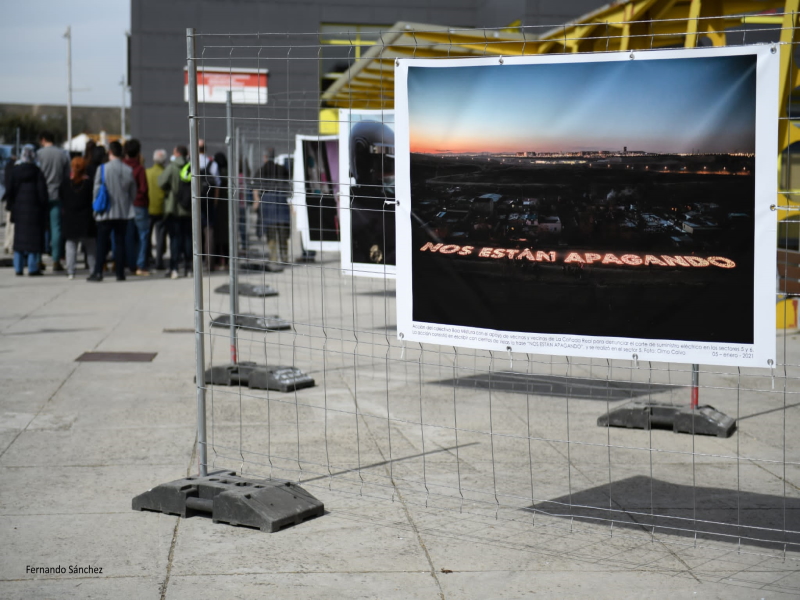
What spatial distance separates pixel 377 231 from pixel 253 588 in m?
5.76

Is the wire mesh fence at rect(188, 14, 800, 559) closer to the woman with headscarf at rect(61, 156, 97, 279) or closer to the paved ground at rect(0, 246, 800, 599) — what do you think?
the paved ground at rect(0, 246, 800, 599)

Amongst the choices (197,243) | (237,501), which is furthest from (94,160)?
(237,501)

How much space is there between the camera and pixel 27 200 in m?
16.1

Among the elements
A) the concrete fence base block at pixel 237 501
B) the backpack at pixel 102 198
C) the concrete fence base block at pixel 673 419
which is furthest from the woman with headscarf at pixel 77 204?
the concrete fence base block at pixel 237 501

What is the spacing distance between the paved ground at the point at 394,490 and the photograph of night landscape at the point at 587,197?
16.9 inches

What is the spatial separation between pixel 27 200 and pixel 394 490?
12.6 meters

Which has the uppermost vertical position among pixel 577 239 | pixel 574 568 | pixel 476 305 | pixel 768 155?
pixel 768 155

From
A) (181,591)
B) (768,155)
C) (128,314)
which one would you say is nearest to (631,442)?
(768,155)

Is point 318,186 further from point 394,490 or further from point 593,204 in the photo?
point 593,204

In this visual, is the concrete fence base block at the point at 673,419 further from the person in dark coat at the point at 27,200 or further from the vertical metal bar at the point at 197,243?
the person in dark coat at the point at 27,200

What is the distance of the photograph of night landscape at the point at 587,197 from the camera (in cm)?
409

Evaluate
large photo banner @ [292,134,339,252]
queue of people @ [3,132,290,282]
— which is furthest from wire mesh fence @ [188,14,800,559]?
queue of people @ [3,132,290,282]

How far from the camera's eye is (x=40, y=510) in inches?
197

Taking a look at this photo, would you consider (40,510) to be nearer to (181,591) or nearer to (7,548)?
(7,548)
